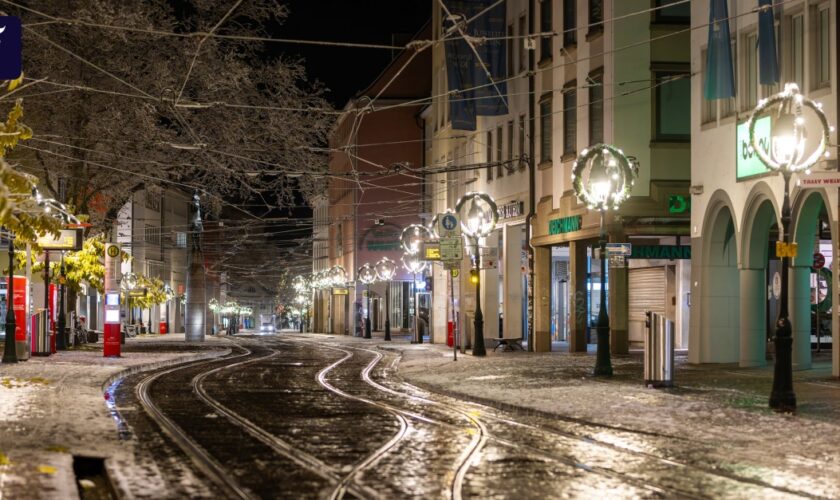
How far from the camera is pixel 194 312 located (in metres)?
63.9

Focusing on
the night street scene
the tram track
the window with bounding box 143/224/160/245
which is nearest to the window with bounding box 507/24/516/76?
the night street scene

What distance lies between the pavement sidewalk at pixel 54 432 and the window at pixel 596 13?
16.8 m

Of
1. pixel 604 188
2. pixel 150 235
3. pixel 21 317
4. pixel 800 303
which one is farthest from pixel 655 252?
pixel 150 235

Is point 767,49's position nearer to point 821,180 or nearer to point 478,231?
point 821,180

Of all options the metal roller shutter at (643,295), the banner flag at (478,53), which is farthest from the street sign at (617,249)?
the metal roller shutter at (643,295)

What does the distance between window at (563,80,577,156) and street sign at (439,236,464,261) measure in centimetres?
589

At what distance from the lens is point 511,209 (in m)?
44.6

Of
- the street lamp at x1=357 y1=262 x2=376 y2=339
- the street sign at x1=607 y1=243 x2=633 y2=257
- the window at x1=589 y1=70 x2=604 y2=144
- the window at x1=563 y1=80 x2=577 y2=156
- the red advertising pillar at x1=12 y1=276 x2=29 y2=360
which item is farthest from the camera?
the street lamp at x1=357 y1=262 x2=376 y2=339

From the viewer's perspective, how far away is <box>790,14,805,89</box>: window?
82.3ft

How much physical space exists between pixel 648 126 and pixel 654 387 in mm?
13701

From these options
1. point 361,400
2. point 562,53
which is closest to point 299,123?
point 562,53

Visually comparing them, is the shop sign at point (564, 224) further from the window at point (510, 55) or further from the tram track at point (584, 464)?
the tram track at point (584, 464)

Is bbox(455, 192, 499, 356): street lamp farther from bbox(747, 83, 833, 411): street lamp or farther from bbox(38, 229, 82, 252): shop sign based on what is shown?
bbox(747, 83, 833, 411): street lamp

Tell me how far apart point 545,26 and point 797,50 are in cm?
1620
